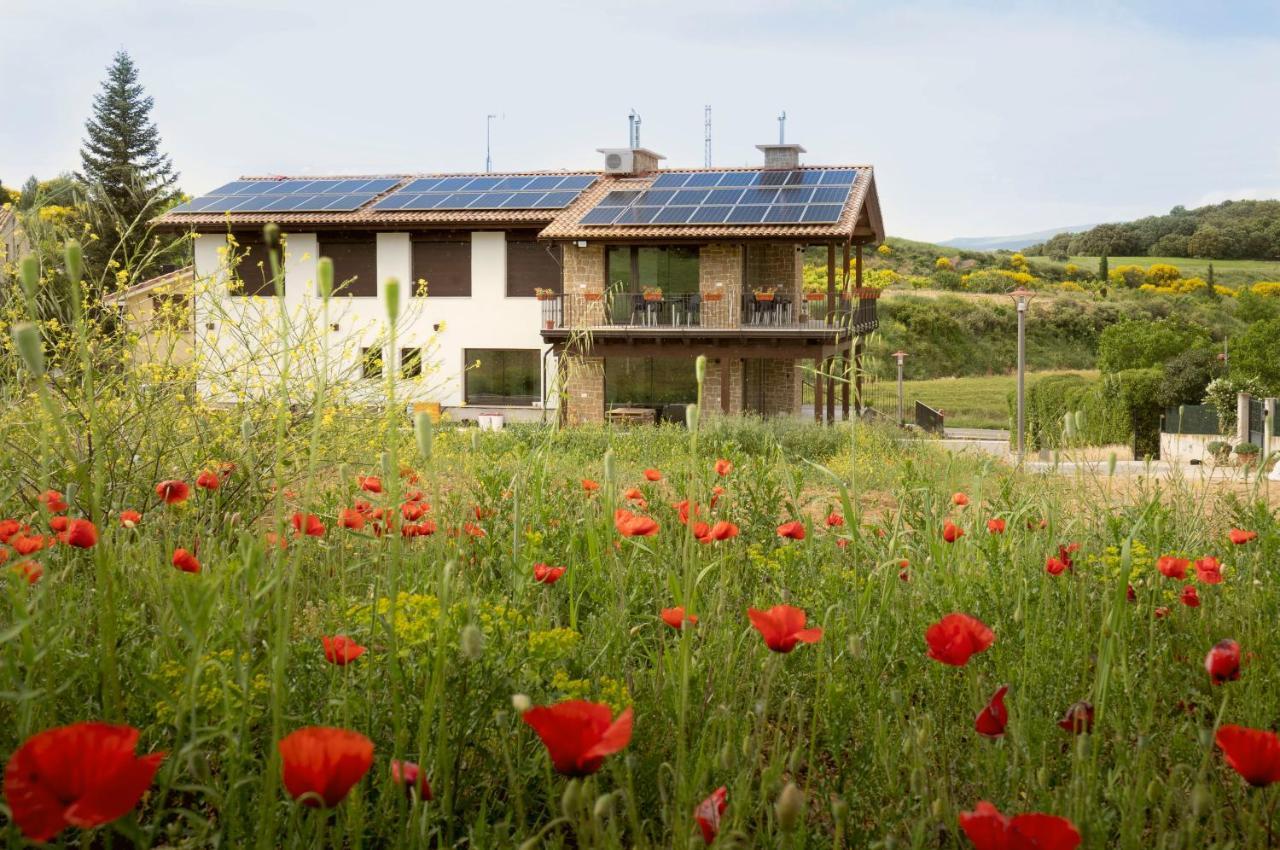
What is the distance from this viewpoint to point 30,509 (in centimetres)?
460

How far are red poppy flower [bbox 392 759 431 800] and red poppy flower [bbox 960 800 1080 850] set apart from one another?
0.78 meters

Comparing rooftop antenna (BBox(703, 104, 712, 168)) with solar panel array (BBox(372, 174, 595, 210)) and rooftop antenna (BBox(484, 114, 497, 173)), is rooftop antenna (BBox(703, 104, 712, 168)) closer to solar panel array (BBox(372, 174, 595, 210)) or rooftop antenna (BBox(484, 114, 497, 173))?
rooftop antenna (BBox(484, 114, 497, 173))

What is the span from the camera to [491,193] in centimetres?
2517

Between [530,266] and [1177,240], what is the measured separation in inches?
2206

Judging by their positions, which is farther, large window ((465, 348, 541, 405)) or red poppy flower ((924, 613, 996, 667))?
large window ((465, 348, 541, 405))

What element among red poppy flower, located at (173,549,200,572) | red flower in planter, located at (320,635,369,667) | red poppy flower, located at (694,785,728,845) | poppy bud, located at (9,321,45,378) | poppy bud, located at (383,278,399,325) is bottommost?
red poppy flower, located at (694,785,728,845)

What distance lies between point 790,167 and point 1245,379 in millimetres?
11319

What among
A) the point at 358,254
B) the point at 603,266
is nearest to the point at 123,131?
the point at 358,254

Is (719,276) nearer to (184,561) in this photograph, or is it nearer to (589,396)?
(589,396)

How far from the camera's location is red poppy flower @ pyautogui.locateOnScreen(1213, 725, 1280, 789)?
1.54 m

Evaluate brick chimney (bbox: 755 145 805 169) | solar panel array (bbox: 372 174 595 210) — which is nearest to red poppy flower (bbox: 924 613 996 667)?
solar panel array (bbox: 372 174 595 210)

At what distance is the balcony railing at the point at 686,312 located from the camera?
72.5 ft

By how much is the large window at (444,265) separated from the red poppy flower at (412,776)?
23.9 meters

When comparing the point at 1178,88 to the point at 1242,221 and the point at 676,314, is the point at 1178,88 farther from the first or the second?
the point at 1242,221
